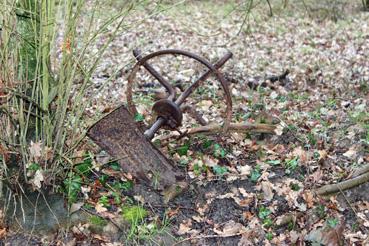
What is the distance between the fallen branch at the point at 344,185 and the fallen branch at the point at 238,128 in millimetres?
969

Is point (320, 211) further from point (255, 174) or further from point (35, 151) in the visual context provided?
point (35, 151)

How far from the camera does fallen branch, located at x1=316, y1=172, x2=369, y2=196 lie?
4812 millimetres

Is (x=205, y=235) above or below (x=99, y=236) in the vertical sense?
below

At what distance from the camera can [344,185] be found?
4.82 m

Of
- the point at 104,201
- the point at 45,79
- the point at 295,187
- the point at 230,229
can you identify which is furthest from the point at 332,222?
the point at 45,79

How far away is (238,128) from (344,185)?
117 centimetres

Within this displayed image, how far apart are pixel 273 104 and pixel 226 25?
6869mm

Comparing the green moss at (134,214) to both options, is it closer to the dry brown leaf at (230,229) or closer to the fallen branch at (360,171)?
the dry brown leaf at (230,229)

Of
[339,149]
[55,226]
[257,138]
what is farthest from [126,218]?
[339,149]

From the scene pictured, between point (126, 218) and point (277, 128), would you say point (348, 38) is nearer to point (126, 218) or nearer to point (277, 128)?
point (277, 128)

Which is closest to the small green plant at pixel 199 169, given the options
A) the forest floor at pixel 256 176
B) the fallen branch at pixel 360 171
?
the forest floor at pixel 256 176

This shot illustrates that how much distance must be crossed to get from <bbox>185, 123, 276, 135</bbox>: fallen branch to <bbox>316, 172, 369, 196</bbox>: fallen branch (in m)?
0.97

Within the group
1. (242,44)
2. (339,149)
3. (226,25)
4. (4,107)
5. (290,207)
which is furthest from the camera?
(226,25)

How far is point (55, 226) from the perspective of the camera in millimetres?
4301
